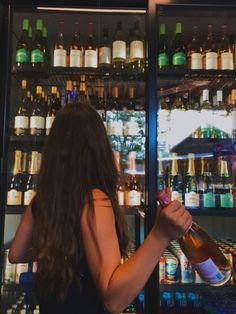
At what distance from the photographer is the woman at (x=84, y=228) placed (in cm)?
66

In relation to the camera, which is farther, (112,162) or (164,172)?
(164,172)

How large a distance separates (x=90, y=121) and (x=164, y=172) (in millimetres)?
1214

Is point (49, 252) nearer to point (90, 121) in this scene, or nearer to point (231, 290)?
point (90, 121)

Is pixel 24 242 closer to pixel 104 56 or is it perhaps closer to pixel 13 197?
pixel 13 197

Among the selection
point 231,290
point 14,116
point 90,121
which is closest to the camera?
point 90,121

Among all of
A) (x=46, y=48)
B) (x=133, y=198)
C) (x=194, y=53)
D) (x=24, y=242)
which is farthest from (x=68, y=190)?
(x=46, y=48)

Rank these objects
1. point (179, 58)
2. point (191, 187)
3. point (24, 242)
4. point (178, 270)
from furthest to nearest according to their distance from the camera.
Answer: point (191, 187) < point (179, 58) < point (178, 270) < point (24, 242)

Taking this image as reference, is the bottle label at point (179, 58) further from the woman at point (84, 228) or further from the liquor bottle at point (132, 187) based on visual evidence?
the woman at point (84, 228)

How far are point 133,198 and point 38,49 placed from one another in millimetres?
939

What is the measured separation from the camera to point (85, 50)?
1.90 meters

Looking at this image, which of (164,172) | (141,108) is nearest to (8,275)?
(164,172)

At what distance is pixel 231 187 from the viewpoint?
190cm

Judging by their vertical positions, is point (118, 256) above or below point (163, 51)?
below

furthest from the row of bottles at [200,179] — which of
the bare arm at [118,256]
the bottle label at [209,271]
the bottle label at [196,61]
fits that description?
the bare arm at [118,256]
